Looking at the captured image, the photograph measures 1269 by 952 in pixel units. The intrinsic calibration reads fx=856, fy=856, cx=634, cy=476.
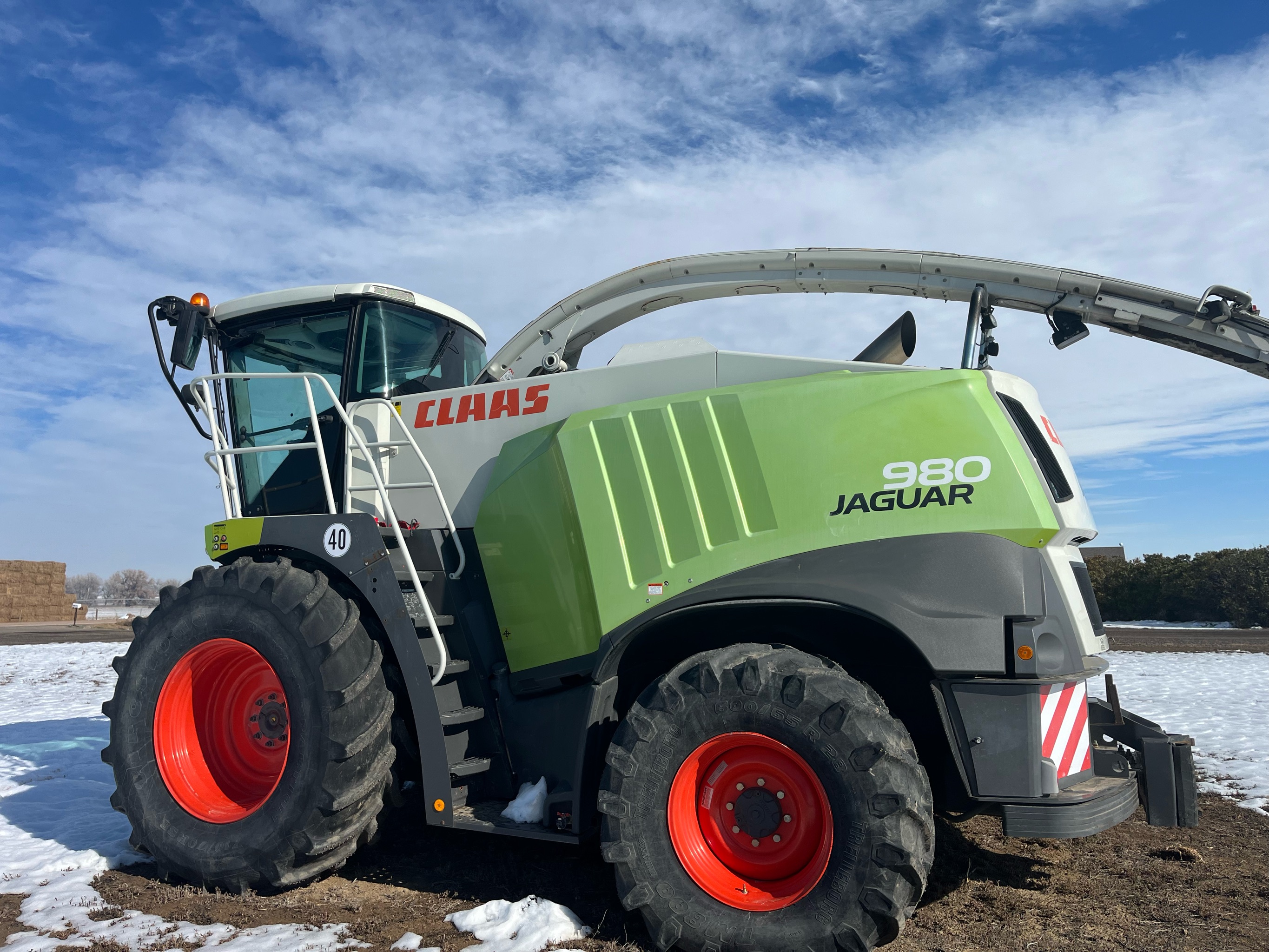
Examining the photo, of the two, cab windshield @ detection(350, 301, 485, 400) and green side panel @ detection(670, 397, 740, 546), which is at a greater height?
cab windshield @ detection(350, 301, 485, 400)

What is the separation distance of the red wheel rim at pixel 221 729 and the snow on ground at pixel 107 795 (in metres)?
0.62

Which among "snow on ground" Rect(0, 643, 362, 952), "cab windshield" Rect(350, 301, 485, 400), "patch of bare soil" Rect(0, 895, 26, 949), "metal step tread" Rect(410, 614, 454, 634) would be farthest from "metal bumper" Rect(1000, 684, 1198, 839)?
"patch of bare soil" Rect(0, 895, 26, 949)

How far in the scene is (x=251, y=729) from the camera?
15.5 feet

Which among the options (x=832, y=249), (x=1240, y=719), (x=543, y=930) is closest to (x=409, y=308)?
(x=832, y=249)

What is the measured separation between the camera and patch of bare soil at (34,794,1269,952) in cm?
365

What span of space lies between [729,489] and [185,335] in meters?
3.55

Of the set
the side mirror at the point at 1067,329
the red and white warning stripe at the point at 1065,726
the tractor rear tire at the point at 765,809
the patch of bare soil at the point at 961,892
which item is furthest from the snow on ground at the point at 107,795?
the side mirror at the point at 1067,329

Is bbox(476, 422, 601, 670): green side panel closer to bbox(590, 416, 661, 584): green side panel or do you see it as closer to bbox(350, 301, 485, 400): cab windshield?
bbox(590, 416, 661, 584): green side panel

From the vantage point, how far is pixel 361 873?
4.57m

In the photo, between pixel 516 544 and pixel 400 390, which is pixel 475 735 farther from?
pixel 400 390

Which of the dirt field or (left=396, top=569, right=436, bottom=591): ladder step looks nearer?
(left=396, top=569, right=436, bottom=591): ladder step

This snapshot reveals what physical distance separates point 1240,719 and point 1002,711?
6823 millimetres

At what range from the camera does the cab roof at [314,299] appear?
208 inches

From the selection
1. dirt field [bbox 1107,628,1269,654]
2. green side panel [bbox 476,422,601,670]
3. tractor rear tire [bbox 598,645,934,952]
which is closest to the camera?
tractor rear tire [bbox 598,645,934,952]
